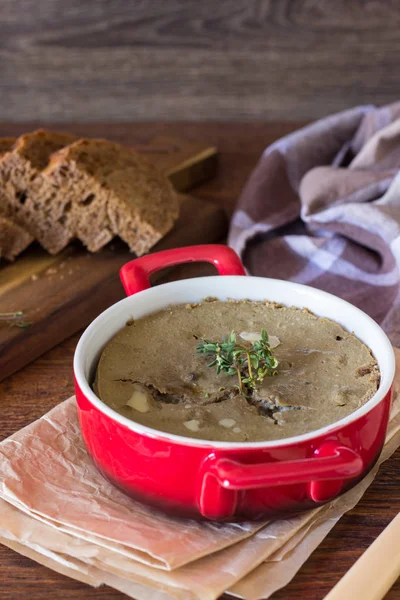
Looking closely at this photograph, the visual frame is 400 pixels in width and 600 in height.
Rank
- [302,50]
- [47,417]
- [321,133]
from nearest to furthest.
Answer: [47,417]
[321,133]
[302,50]

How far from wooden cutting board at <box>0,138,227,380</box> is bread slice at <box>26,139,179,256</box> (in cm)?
4

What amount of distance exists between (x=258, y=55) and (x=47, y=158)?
1267 mm

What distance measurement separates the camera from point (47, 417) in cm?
109

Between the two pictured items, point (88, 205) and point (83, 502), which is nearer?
point (83, 502)

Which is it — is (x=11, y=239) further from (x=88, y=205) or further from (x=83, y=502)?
(x=83, y=502)

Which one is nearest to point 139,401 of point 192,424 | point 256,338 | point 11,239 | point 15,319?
point 192,424

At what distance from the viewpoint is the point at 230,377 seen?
995 millimetres

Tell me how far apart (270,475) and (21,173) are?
102cm

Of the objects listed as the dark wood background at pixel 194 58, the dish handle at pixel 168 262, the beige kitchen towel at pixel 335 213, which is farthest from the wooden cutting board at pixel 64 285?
the dark wood background at pixel 194 58

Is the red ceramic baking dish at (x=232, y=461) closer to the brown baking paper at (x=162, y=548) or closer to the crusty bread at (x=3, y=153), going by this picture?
the brown baking paper at (x=162, y=548)

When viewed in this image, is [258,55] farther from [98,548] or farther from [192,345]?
[98,548]

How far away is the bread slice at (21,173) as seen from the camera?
1587mm

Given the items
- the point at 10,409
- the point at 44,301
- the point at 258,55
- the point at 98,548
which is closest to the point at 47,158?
the point at 44,301

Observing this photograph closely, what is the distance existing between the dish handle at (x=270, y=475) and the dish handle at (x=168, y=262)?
411 millimetres
